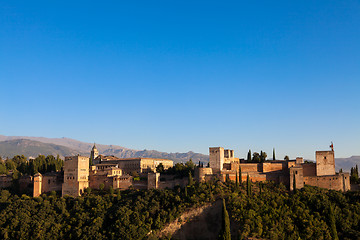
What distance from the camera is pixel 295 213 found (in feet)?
168

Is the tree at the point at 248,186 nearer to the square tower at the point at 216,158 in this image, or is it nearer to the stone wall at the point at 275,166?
the stone wall at the point at 275,166

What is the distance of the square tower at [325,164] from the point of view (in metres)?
58.7

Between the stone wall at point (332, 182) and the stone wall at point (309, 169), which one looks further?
the stone wall at point (309, 169)

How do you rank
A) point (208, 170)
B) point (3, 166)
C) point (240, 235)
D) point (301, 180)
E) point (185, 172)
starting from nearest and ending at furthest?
1. point (240, 235)
2. point (301, 180)
3. point (208, 170)
4. point (185, 172)
5. point (3, 166)

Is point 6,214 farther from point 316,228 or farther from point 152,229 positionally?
point 316,228

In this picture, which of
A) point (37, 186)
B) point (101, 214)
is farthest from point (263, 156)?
point (37, 186)

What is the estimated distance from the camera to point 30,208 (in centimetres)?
5875

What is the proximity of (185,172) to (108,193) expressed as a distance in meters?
13.6

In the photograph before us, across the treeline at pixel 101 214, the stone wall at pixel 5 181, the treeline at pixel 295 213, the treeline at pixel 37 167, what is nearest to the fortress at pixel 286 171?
the treeline at pixel 295 213

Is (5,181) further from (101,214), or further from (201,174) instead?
(201,174)

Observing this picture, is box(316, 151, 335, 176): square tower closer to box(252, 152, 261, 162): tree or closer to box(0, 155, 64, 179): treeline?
box(252, 152, 261, 162): tree

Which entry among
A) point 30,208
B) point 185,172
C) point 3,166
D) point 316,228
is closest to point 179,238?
point 185,172

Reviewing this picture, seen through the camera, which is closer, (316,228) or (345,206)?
(316,228)

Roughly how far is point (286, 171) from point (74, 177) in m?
34.6
